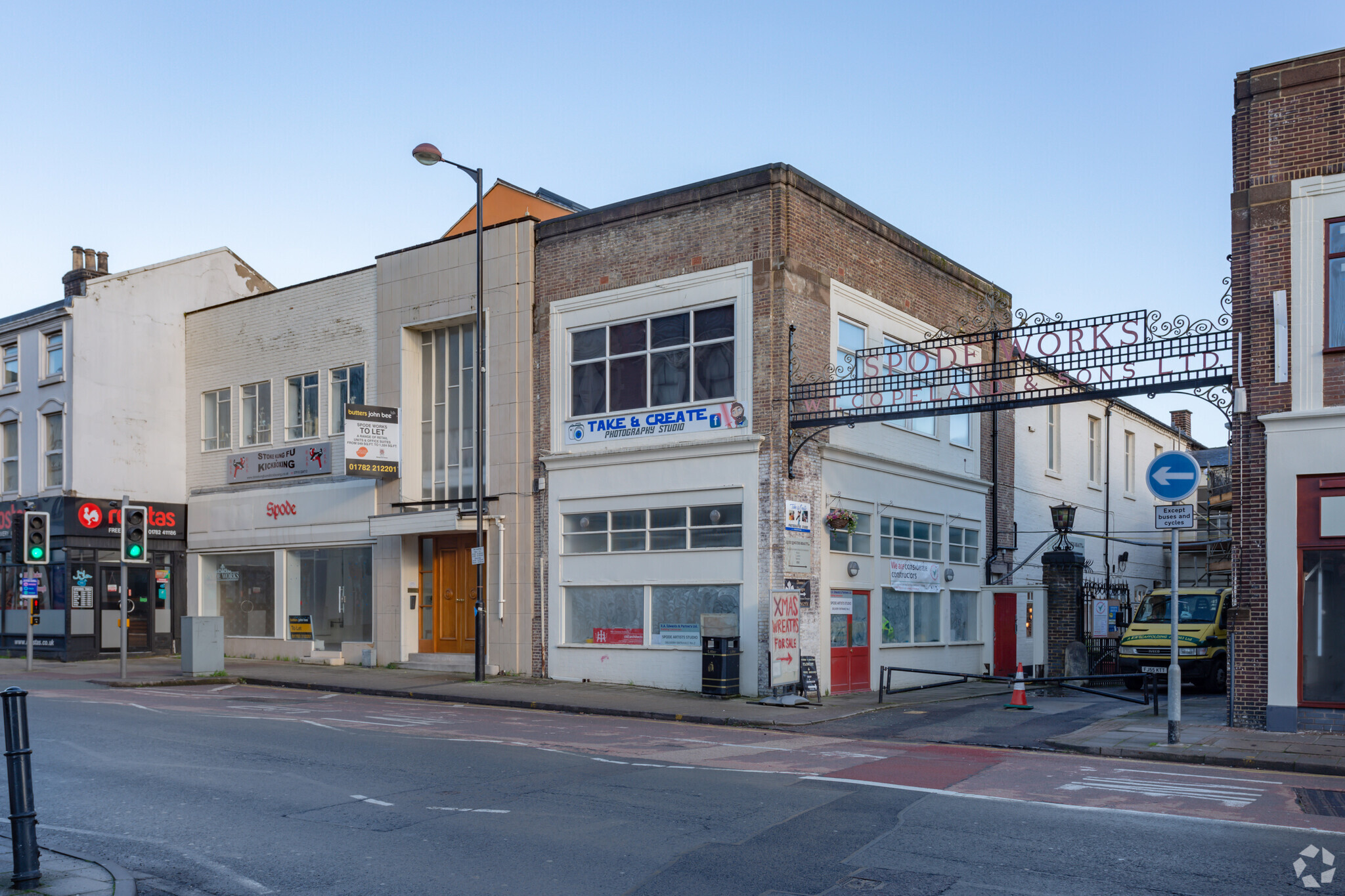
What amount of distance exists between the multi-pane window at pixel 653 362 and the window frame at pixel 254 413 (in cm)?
999

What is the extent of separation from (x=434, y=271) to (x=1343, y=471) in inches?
716

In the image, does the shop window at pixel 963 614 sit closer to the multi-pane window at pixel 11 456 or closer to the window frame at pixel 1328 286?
the window frame at pixel 1328 286

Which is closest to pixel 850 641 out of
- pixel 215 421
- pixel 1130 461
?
pixel 215 421

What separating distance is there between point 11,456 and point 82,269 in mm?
5738

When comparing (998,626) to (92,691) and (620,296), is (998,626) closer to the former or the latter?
(620,296)

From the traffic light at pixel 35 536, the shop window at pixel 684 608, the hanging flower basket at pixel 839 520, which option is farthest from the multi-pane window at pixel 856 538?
the traffic light at pixel 35 536

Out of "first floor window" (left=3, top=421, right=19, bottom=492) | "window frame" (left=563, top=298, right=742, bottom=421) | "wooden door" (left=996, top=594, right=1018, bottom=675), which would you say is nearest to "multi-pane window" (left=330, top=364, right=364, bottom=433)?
"window frame" (left=563, top=298, right=742, bottom=421)

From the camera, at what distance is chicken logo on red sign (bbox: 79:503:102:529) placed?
2930cm

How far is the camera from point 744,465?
67.3 feet

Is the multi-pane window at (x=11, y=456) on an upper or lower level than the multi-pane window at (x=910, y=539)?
upper

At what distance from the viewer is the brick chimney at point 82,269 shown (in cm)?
3027

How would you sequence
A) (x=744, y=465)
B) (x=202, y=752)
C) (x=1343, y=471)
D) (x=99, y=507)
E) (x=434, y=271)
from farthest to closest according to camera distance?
(x=99, y=507), (x=434, y=271), (x=744, y=465), (x=1343, y=471), (x=202, y=752)

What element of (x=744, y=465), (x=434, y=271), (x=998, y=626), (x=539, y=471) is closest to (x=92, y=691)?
(x=539, y=471)

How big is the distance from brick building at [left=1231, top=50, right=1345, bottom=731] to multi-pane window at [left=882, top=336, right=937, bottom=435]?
22.1ft
